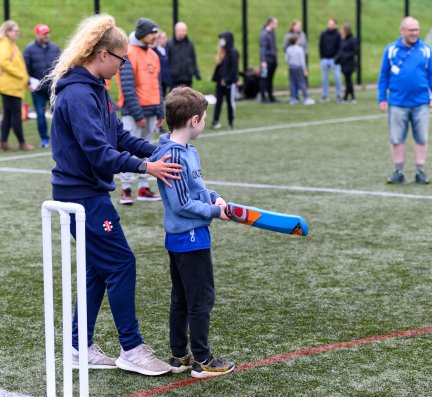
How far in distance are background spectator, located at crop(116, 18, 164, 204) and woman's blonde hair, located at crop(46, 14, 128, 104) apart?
484 cm

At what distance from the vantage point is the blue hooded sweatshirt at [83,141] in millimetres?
4551

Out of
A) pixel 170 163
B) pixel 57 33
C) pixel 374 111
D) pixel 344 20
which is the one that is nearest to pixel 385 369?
pixel 170 163

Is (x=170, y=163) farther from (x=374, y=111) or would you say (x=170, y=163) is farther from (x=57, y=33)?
(x=57, y=33)

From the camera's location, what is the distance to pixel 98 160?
14.9 feet

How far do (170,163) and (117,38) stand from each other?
2.33 ft

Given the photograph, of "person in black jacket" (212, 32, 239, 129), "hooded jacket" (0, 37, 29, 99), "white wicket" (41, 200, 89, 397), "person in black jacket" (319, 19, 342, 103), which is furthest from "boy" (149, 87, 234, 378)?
"person in black jacket" (319, 19, 342, 103)

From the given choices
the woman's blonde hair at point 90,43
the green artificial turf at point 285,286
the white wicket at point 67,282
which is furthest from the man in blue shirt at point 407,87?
the white wicket at point 67,282

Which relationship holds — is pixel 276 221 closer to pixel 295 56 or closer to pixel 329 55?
pixel 295 56

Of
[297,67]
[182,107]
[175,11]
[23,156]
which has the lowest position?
[23,156]

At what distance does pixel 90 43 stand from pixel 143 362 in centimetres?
163

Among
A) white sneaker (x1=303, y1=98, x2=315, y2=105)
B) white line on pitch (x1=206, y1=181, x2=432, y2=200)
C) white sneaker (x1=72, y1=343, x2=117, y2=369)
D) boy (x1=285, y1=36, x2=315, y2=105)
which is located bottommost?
white sneaker (x1=303, y1=98, x2=315, y2=105)

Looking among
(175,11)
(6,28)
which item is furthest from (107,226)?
(175,11)

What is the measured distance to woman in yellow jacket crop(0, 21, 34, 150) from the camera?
570 inches

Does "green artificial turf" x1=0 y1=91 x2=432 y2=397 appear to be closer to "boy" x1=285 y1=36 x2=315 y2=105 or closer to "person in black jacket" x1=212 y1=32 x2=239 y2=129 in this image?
"person in black jacket" x1=212 y1=32 x2=239 y2=129
